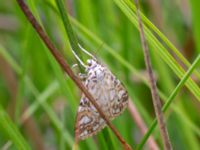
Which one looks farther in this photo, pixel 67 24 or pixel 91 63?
pixel 91 63

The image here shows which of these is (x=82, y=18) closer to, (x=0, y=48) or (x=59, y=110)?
(x=0, y=48)

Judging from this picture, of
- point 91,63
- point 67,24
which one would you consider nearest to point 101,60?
point 91,63

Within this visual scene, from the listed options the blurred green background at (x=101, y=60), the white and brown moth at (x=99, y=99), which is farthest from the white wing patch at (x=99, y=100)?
the blurred green background at (x=101, y=60)

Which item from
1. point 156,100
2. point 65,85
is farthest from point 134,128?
point 156,100

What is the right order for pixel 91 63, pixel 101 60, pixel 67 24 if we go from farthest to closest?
pixel 101 60 → pixel 91 63 → pixel 67 24

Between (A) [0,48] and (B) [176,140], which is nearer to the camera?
(A) [0,48]

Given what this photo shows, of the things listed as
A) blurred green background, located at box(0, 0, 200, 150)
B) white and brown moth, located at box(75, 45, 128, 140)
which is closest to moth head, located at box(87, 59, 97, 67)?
white and brown moth, located at box(75, 45, 128, 140)

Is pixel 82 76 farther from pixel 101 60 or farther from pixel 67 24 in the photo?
pixel 101 60

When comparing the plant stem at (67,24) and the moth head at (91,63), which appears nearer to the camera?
the plant stem at (67,24)

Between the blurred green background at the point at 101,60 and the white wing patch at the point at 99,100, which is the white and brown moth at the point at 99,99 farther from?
the blurred green background at the point at 101,60
